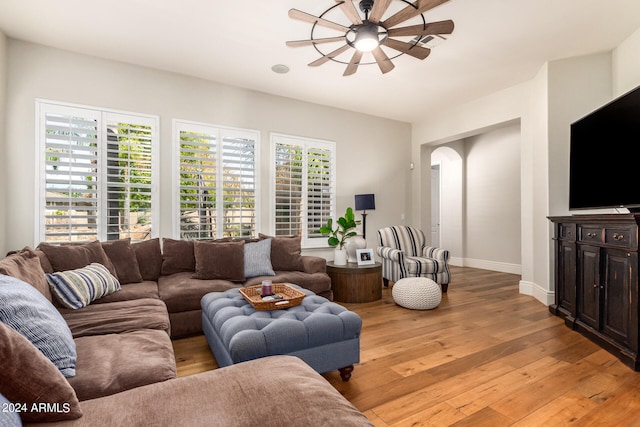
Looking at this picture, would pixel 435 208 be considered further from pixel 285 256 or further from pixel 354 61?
pixel 354 61

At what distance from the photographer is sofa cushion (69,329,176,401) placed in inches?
50.9

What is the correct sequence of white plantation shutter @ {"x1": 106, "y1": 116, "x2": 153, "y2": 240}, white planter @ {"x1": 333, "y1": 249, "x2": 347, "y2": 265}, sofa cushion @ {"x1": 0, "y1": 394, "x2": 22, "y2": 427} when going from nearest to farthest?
sofa cushion @ {"x1": 0, "y1": 394, "x2": 22, "y2": 427} → white plantation shutter @ {"x1": 106, "y1": 116, "x2": 153, "y2": 240} → white planter @ {"x1": 333, "y1": 249, "x2": 347, "y2": 265}

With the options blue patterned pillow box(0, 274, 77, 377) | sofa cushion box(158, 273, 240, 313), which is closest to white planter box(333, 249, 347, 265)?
sofa cushion box(158, 273, 240, 313)

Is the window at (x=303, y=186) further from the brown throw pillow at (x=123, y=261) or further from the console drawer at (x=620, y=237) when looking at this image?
the console drawer at (x=620, y=237)

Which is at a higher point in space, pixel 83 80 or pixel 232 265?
pixel 83 80

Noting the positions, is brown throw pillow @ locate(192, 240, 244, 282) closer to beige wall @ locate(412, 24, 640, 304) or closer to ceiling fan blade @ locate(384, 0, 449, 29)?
ceiling fan blade @ locate(384, 0, 449, 29)

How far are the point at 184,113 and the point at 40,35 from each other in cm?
147

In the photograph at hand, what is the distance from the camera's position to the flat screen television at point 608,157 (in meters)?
2.56

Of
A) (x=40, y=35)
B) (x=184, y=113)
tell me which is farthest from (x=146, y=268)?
(x=40, y=35)

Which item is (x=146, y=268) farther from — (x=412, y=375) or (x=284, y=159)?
(x=412, y=375)

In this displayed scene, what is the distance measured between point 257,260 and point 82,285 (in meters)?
1.67

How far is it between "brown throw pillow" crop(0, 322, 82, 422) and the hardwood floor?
1346 millimetres

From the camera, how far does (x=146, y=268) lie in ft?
11.2

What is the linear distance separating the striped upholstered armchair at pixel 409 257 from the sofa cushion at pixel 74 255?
135 inches
